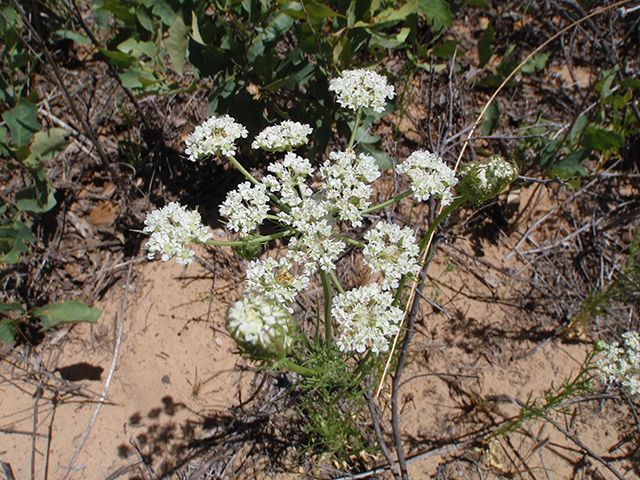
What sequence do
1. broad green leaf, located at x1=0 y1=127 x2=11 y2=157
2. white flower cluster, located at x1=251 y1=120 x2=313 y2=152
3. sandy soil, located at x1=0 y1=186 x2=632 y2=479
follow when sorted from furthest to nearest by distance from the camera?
broad green leaf, located at x1=0 y1=127 x2=11 y2=157, sandy soil, located at x1=0 y1=186 x2=632 y2=479, white flower cluster, located at x1=251 y1=120 x2=313 y2=152

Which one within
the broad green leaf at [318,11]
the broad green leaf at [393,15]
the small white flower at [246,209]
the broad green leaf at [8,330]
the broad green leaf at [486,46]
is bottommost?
the small white flower at [246,209]

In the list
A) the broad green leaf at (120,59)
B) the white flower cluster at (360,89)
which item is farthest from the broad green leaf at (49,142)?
the white flower cluster at (360,89)

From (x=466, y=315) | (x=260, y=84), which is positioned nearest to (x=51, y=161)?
(x=260, y=84)

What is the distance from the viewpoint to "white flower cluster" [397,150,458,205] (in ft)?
7.25

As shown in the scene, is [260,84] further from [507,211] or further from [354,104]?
[507,211]

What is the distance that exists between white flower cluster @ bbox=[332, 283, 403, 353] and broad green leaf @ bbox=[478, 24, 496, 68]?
10.9ft

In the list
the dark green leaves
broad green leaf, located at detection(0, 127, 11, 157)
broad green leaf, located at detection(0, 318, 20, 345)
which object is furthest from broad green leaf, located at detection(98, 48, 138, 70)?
broad green leaf, located at detection(0, 318, 20, 345)

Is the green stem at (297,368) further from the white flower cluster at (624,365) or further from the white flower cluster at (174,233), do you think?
the white flower cluster at (624,365)

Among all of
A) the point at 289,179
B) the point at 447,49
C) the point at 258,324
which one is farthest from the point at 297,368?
the point at 447,49

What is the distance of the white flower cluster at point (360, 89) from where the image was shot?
7.94 ft

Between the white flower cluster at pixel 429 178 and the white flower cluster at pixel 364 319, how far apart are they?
24.7 inches

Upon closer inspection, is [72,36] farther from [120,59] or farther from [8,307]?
[8,307]

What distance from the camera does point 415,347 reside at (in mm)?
3404

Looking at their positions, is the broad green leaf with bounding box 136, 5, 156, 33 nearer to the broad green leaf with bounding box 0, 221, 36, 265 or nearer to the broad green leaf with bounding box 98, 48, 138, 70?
the broad green leaf with bounding box 98, 48, 138, 70
